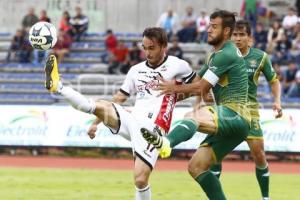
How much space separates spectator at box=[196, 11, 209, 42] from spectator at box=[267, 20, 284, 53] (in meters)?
2.05

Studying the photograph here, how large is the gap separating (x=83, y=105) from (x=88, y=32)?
65.0 feet

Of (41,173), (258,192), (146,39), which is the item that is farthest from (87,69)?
(146,39)

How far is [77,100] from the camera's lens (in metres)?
10.4

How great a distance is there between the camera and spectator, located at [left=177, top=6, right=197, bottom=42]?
28.1m

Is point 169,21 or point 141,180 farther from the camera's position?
point 169,21

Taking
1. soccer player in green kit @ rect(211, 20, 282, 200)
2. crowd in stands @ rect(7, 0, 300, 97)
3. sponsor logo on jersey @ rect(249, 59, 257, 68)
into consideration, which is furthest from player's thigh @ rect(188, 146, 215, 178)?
crowd in stands @ rect(7, 0, 300, 97)

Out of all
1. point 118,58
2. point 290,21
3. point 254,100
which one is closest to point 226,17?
point 254,100

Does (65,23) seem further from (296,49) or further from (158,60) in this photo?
(158,60)

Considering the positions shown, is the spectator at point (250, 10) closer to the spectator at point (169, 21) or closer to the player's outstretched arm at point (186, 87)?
the spectator at point (169, 21)

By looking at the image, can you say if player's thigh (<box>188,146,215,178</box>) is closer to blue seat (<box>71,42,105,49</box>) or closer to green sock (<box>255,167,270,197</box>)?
green sock (<box>255,167,270,197</box>)

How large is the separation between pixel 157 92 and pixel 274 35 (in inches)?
632

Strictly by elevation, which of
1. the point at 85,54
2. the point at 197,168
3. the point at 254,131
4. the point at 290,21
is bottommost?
the point at 85,54

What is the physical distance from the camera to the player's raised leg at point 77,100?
1020 cm

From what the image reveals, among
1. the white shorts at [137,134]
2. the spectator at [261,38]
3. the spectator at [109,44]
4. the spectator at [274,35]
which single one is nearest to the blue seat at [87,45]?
the spectator at [109,44]
